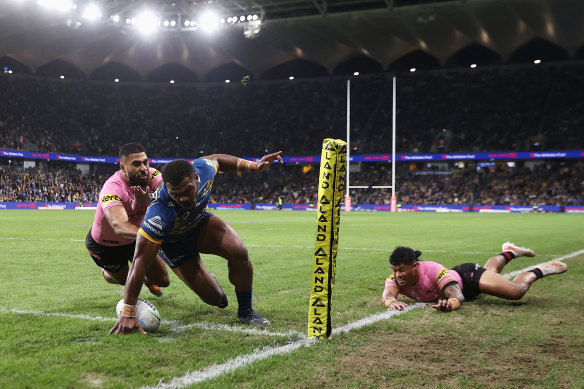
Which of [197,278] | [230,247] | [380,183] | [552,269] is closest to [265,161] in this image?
[230,247]

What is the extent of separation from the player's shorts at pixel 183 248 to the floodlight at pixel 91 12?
38777 millimetres

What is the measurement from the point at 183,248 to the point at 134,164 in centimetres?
110

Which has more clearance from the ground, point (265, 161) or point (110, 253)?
point (265, 161)

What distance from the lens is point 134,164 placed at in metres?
5.07

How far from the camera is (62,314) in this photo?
4656 mm

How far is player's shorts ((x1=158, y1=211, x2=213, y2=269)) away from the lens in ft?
14.8

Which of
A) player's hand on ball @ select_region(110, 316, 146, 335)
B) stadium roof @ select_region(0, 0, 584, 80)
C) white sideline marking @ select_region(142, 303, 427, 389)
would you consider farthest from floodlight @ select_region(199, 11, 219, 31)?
white sideline marking @ select_region(142, 303, 427, 389)

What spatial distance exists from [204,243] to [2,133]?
48970 mm

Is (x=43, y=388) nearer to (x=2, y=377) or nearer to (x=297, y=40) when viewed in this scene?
(x=2, y=377)

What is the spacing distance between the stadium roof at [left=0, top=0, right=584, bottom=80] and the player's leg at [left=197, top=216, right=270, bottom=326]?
35.3 metres

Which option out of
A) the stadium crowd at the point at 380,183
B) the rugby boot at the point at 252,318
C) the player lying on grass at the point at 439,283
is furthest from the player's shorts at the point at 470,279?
the stadium crowd at the point at 380,183

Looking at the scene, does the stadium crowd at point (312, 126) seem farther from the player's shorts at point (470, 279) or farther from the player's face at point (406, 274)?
the player's face at point (406, 274)

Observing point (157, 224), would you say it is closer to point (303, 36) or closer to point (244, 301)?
point (244, 301)

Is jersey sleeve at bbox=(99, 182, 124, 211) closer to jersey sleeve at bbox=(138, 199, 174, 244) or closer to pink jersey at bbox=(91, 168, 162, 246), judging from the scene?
pink jersey at bbox=(91, 168, 162, 246)
